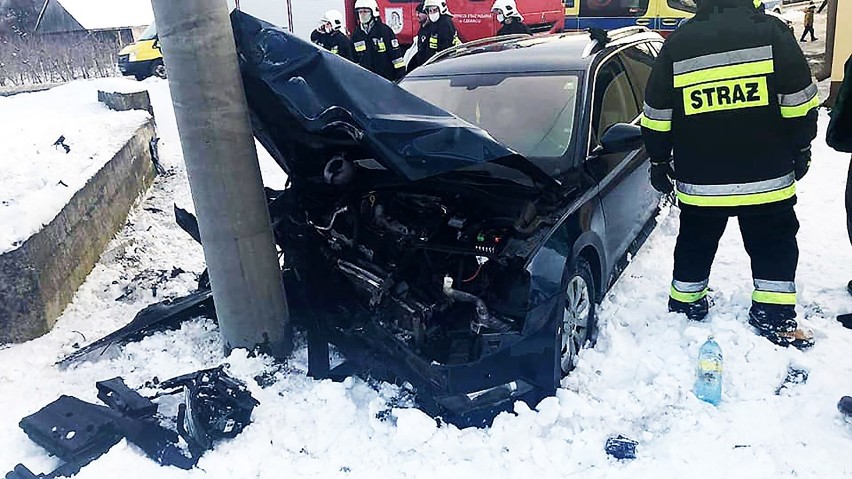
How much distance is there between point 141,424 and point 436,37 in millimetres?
7187

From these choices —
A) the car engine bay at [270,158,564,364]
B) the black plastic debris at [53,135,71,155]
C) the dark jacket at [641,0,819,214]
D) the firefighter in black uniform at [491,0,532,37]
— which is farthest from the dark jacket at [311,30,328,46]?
the dark jacket at [641,0,819,214]

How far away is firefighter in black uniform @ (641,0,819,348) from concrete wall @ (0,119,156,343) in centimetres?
373

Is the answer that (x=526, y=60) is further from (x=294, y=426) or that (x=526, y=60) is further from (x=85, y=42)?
(x=85, y=42)

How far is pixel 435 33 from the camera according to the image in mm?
9180

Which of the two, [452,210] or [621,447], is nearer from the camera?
[621,447]

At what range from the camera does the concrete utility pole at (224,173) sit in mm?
3242

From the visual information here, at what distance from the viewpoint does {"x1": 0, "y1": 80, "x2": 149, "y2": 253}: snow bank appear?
4.34 meters

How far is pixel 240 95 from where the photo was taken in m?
3.42

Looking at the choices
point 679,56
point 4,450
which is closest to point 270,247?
point 4,450

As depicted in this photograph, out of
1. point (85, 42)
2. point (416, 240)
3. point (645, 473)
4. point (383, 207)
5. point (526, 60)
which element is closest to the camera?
point (645, 473)

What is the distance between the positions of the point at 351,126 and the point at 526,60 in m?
1.75

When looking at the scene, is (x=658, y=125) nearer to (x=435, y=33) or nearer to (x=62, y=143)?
(x=62, y=143)

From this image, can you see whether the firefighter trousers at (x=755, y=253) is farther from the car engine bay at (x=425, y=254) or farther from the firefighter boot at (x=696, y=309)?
the car engine bay at (x=425, y=254)

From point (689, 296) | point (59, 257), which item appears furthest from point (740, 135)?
point (59, 257)
